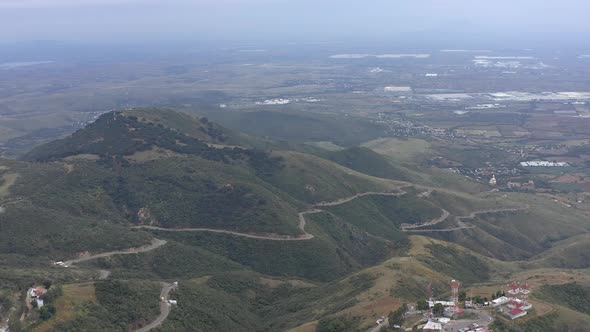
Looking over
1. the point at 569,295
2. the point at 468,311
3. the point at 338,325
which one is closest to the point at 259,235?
the point at 338,325

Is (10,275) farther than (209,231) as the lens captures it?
→ No

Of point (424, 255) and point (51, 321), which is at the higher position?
Result: point (51, 321)

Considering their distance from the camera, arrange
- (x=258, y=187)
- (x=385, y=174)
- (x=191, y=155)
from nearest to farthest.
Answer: (x=258, y=187) → (x=191, y=155) → (x=385, y=174)

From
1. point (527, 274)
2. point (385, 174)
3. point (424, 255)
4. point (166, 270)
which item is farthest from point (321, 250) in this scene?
point (385, 174)

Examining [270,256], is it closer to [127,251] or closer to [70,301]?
[127,251]

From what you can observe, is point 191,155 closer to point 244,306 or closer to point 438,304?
point 244,306

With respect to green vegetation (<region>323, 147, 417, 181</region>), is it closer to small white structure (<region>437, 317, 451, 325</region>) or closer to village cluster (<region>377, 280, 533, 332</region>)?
village cluster (<region>377, 280, 533, 332</region>)
